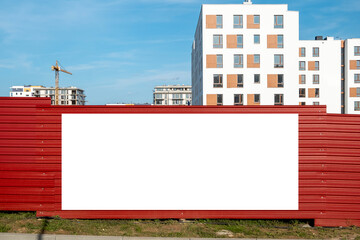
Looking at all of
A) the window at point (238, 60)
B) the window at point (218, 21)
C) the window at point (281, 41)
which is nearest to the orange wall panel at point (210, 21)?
the window at point (218, 21)

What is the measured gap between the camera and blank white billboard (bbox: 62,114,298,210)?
5926mm

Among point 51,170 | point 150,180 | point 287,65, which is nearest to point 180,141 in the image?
point 150,180

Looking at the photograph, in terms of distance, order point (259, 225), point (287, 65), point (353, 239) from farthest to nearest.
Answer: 1. point (287, 65)
2. point (259, 225)
3. point (353, 239)

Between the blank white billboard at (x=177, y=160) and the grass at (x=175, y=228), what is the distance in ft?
1.04

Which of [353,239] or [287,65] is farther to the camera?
[287,65]

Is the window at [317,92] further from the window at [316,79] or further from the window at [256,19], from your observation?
the window at [256,19]

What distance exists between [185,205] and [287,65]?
42.0 metres

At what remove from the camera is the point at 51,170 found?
594 centimetres

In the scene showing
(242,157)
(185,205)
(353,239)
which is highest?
(242,157)

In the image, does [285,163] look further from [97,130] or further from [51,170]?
[51,170]

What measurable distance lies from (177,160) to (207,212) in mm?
1175

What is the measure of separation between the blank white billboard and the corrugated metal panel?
0.45 ft

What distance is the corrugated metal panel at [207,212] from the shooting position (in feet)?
19.3

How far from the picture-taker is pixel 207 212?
590cm
